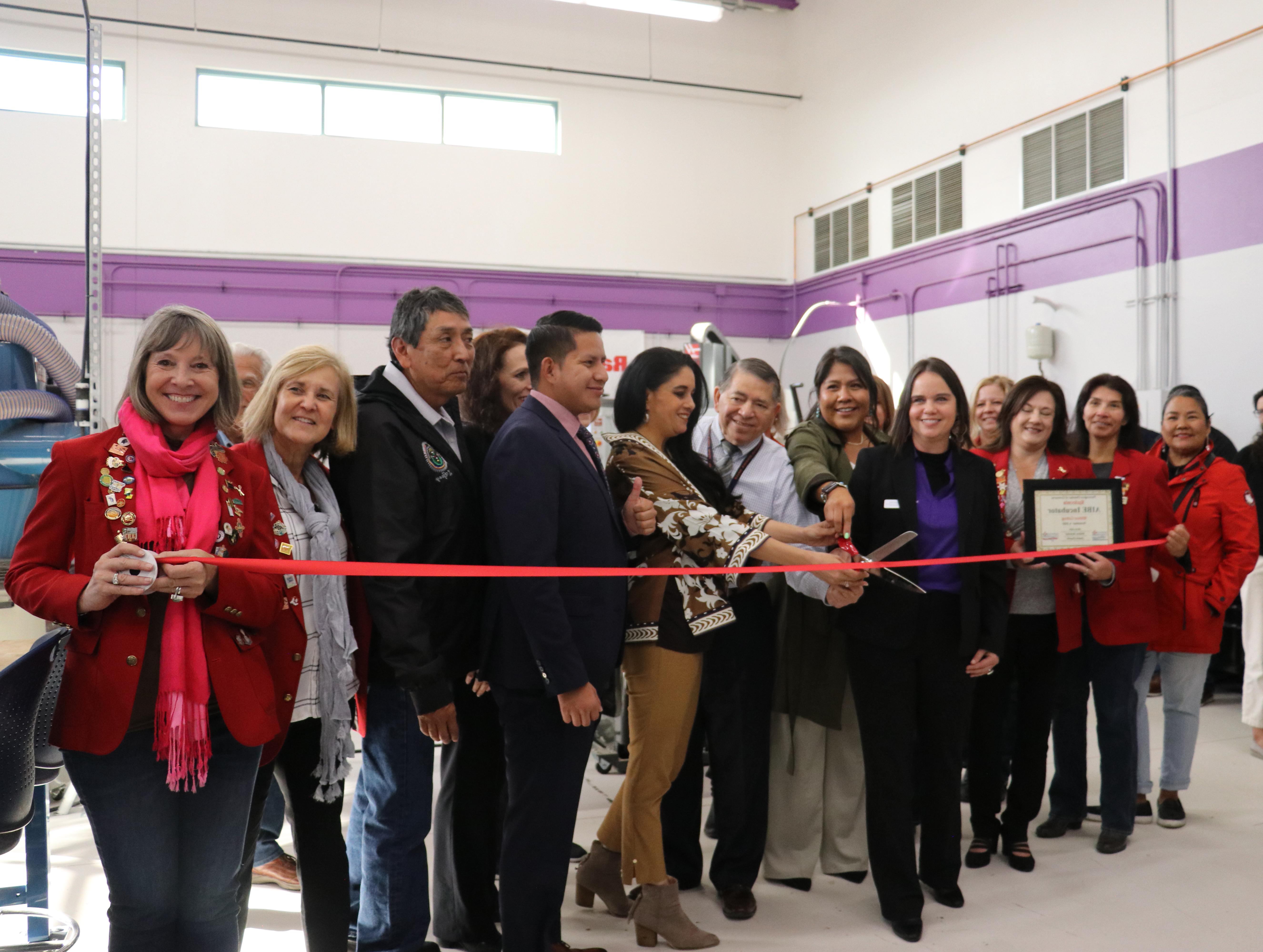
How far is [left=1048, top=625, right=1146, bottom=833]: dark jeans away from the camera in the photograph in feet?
10.5

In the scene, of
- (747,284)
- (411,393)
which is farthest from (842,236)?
(411,393)

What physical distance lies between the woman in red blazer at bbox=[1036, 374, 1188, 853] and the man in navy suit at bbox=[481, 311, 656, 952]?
1759 millimetres

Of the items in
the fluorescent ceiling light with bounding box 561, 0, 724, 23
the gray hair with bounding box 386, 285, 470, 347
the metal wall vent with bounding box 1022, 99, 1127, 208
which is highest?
the fluorescent ceiling light with bounding box 561, 0, 724, 23

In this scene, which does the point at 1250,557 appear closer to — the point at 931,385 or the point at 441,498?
the point at 931,385

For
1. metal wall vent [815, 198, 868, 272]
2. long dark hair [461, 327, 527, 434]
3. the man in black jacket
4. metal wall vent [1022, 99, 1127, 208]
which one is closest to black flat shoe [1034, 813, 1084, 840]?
the man in black jacket

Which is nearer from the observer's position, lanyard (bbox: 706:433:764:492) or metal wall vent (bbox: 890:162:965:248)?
lanyard (bbox: 706:433:764:492)

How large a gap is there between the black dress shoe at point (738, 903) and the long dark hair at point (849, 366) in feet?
4.98

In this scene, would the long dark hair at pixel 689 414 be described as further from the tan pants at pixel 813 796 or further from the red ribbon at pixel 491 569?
the tan pants at pixel 813 796

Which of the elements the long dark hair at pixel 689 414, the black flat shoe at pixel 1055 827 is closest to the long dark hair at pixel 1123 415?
the black flat shoe at pixel 1055 827

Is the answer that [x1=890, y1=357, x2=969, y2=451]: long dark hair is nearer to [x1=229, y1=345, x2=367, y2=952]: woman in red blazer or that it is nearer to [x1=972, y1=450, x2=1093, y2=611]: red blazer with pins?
[x1=972, y1=450, x2=1093, y2=611]: red blazer with pins

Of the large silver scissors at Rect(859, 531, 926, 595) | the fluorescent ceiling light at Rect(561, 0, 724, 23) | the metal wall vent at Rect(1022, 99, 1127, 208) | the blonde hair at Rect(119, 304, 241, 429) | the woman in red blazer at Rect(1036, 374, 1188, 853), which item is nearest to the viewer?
the blonde hair at Rect(119, 304, 241, 429)

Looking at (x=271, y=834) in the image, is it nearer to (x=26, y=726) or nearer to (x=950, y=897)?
(x=26, y=726)

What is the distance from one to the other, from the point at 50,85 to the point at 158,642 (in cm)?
972

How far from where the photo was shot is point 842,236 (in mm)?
10414
